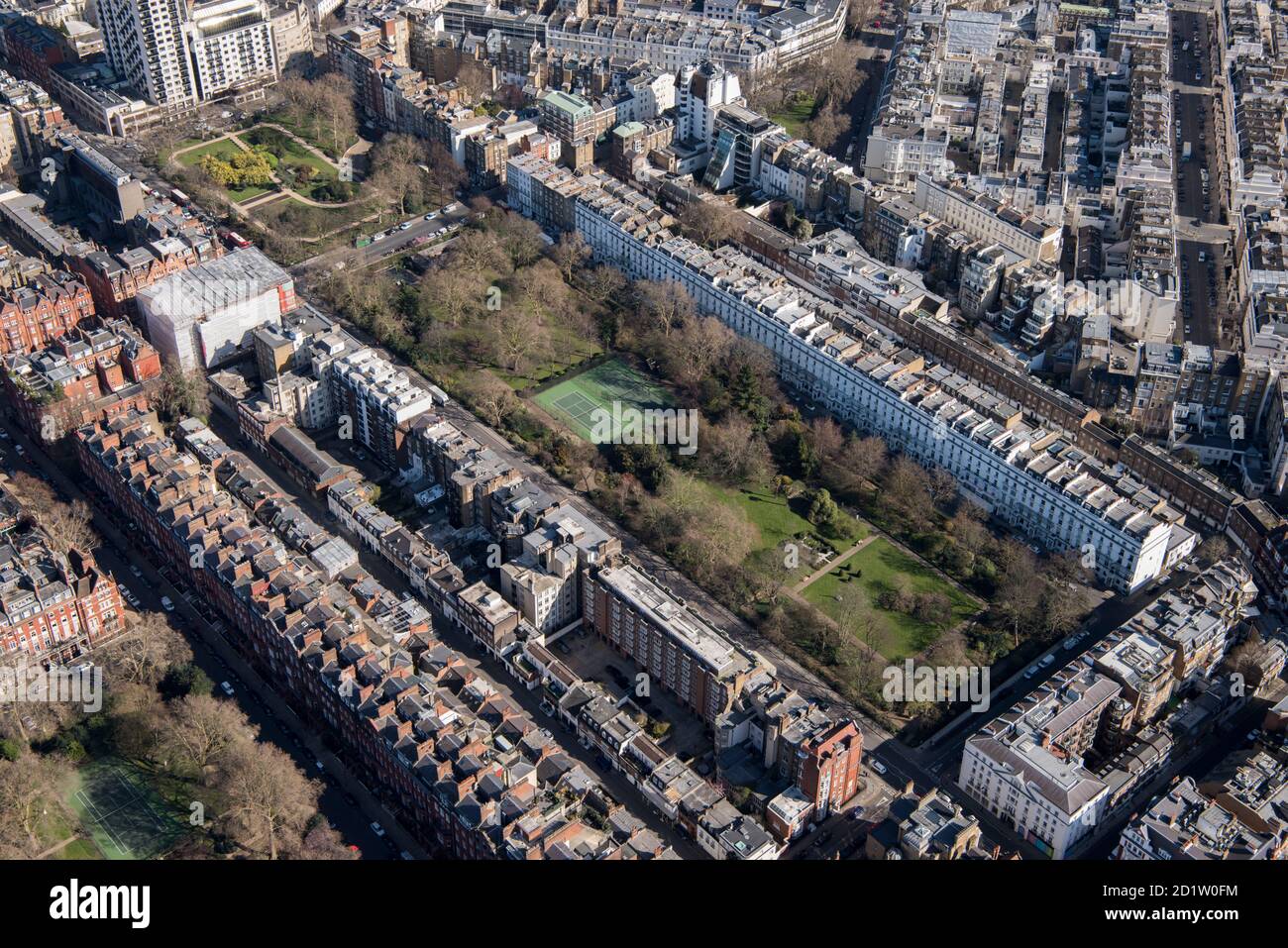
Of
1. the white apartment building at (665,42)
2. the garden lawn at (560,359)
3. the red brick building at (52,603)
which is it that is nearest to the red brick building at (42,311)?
the red brick building at (52,603)

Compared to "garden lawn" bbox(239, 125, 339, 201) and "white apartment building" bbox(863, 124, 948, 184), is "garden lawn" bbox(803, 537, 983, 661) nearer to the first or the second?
"white apartment building" bbox(863, 124, 948, 184)

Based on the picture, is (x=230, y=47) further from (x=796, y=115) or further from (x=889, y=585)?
(x=889, y=585)

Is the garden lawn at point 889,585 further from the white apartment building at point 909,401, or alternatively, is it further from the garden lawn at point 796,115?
the garden lawn at point 796,115

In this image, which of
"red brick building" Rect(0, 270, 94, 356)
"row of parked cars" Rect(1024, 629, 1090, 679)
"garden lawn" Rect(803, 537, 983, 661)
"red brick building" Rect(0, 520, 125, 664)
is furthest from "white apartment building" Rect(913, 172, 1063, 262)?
"red brick building" Rect(0, 520, 125, 664)

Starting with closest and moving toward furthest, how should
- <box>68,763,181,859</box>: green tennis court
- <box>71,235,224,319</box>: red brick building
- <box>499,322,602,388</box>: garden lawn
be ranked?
<box>68,763,181,859</box>: green tennis court → <box>499,322,602,388</box>: garden lawn → <box>71,235,224,319</box>: red brick building

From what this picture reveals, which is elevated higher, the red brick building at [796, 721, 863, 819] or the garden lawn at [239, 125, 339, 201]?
the garden lawn at [239, 125, 339, 201]

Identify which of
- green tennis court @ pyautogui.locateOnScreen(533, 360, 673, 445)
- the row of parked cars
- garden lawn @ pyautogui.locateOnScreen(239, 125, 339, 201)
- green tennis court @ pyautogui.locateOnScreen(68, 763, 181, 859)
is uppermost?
garden lawn @ pyautogui.locateOnScreen(239, 125, 339, 201)

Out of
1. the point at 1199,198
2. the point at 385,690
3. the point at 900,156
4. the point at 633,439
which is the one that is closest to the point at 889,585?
the point at 633,439

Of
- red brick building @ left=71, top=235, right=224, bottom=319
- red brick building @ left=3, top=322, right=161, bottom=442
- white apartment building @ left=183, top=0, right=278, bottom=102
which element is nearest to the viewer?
red brick building @ left=3, top=322, right=161, bottom=442
